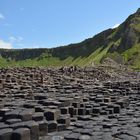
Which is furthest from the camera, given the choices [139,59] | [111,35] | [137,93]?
[111,35]

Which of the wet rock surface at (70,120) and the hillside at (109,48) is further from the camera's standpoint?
the hillside at (109,48)

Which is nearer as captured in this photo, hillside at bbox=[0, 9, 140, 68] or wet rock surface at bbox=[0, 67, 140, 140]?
wet rock surface at bbox=[0, 67, 140, 140]

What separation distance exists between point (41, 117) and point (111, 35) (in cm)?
15561

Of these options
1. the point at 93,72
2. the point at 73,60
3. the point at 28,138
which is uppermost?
the point at 73,60

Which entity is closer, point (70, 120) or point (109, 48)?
point (70, 120)

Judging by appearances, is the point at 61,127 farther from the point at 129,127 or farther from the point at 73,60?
the point at 73,60

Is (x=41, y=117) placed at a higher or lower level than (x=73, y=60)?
lower

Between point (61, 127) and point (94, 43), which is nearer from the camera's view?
point (61, 127)

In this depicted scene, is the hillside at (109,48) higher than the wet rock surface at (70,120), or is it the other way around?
the hillside at (109,48)

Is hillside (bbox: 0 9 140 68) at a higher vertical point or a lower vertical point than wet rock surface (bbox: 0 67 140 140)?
higher

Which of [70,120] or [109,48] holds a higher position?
[109,48]

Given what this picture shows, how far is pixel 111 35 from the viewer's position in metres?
166

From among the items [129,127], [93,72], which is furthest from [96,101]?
[93,72]

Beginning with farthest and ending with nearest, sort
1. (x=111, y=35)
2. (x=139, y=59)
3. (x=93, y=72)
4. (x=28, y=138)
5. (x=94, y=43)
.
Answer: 1. (x=94, y=43)
2. (x=111, y=35)
3. (x=139, y=59)
4. (x=93, y=72)
5. (x=28, y=138)
